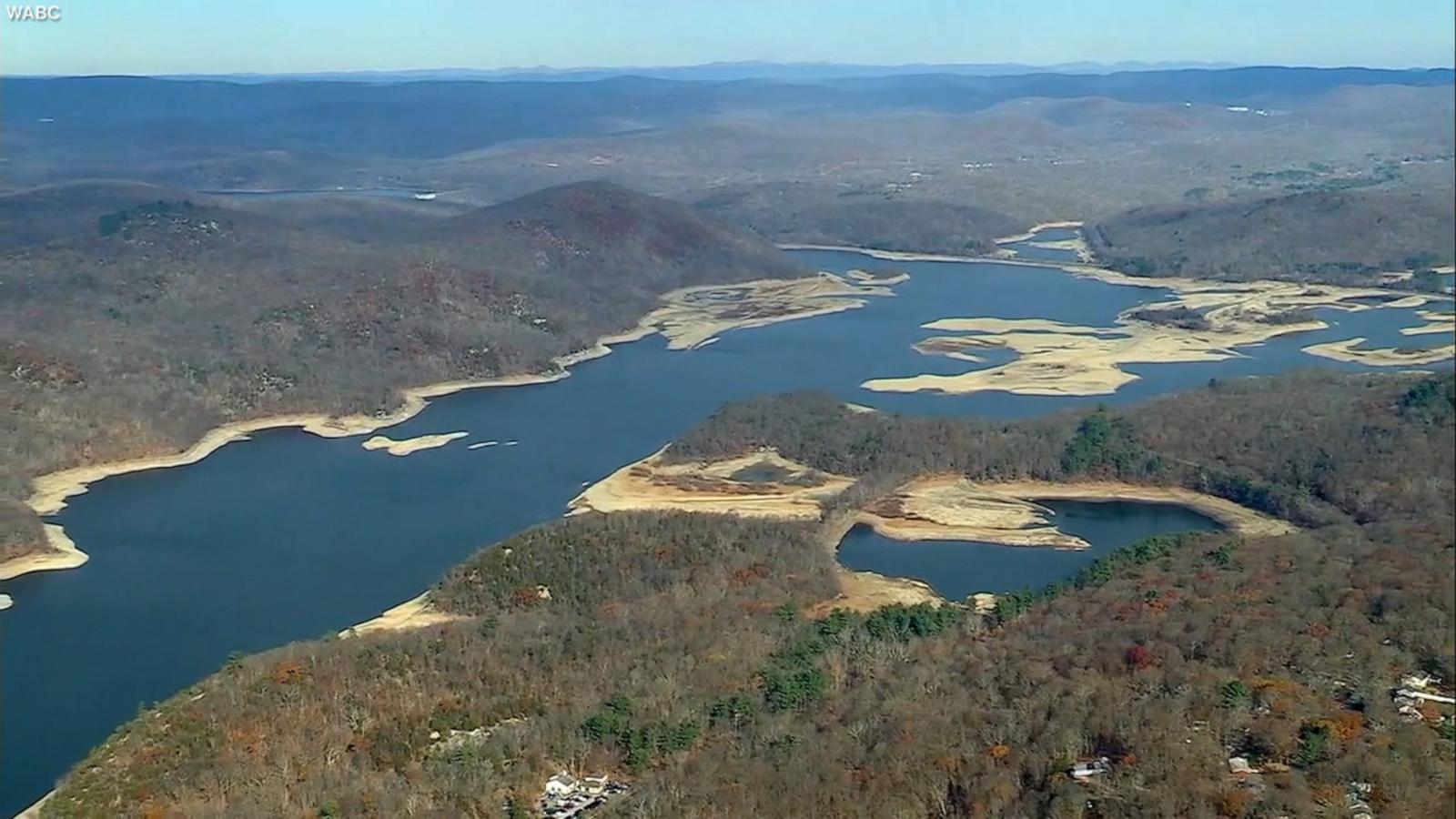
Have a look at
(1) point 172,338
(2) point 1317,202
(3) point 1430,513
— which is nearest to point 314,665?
(3) point 1430,513

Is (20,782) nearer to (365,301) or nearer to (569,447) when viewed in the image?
(569,447)

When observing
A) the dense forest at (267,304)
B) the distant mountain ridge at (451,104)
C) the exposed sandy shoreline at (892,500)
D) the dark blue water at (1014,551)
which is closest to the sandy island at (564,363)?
the dense forest at (267,304)

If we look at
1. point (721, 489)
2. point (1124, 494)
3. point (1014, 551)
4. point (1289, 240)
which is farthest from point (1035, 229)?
point (1014, 551)

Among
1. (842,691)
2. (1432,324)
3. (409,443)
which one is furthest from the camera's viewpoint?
(1432,324)

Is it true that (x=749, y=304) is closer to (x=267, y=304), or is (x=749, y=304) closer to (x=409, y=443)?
(x=267, y=304)

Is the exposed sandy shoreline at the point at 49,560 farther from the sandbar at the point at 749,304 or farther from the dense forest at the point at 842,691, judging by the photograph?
the sandbar at the point at 749,304

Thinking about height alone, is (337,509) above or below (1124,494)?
below
